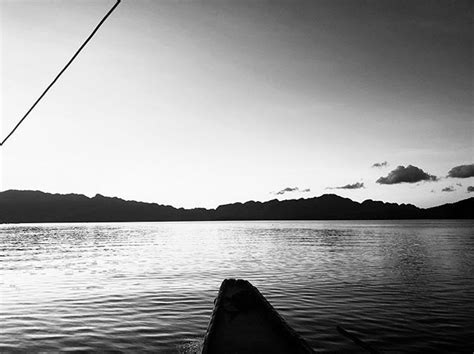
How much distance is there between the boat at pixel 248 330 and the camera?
33.2 feet

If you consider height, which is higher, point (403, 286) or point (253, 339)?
point (253, 339)

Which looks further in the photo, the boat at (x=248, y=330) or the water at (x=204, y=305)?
the water at (x=204, y=305)

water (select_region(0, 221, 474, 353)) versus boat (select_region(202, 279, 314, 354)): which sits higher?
boat (select_region(202, 279, 314, 354))

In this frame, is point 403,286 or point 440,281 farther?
point 440,281

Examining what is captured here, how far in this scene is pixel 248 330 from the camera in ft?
38.9

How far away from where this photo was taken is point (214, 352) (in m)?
9.91

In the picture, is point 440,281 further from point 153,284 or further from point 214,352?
point 214,352

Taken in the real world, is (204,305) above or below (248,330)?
below

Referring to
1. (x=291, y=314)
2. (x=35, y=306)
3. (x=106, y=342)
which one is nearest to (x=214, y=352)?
(x=106, y=342)

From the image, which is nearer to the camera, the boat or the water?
the boat

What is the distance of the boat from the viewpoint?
33.2ft

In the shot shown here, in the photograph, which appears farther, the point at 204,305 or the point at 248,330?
the point at 204,305

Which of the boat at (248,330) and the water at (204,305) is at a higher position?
the boat at (248,330)

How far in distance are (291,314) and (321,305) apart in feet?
9.77
